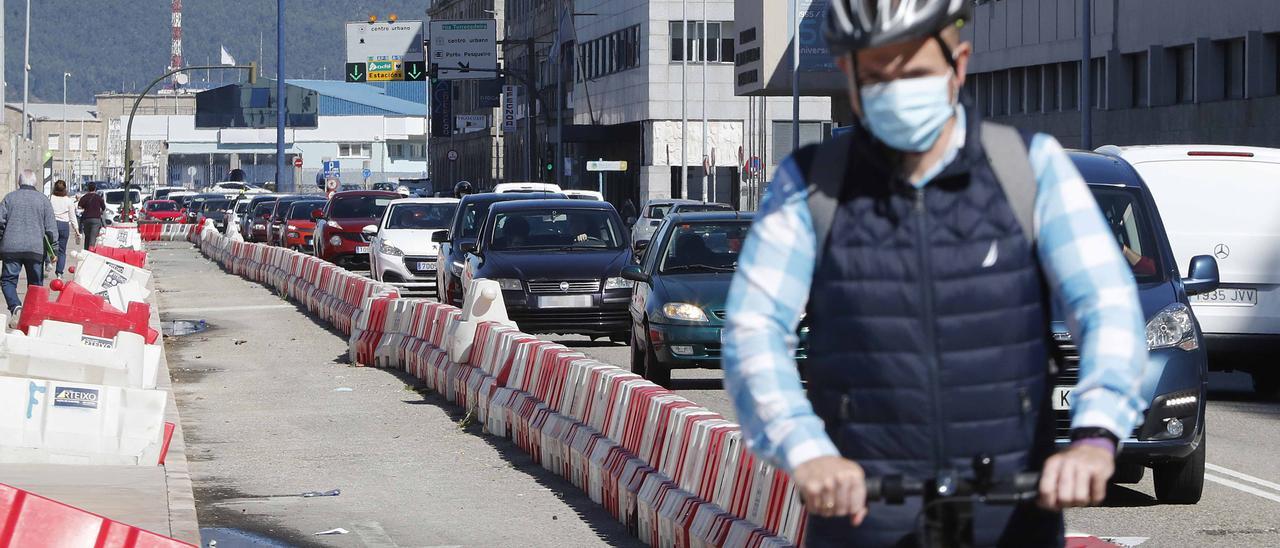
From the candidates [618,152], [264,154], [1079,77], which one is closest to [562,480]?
[1079,77]

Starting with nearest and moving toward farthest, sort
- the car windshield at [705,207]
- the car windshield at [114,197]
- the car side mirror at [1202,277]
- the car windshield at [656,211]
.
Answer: the car side mirror at [1202,277] < the car windshield at [705,207] < the car windshield at [656,211] < the car windshield at [114,197]

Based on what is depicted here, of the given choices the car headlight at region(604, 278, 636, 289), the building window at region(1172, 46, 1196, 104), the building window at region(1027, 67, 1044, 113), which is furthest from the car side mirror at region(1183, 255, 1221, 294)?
the building window at region(1027, 67, 1044, 113)

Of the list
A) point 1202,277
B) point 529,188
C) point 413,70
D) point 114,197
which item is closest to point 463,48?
point 413,70

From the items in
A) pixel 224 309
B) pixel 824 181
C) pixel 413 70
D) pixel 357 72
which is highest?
pixel 357 72

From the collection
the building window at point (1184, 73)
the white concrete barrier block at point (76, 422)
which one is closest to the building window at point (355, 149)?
the building window at point (1184, 73)

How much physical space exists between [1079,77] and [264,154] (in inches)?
5241

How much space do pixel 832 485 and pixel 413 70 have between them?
9133 centimetres

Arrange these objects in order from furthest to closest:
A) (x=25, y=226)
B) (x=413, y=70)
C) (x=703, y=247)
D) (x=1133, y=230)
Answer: (x=413, y=70) < (x=25, y=226) < (x=703, y=247) < (x=1133, y=230)

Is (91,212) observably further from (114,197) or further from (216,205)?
(114,197)

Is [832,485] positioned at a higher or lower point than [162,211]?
higher

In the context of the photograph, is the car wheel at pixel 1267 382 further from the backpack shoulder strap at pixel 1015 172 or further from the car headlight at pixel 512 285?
the backpack shoulder strap at pixel 1015 172

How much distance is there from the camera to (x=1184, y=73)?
4497cm

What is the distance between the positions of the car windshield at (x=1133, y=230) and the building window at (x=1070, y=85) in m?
40.1

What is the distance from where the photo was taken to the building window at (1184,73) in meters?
44.2
